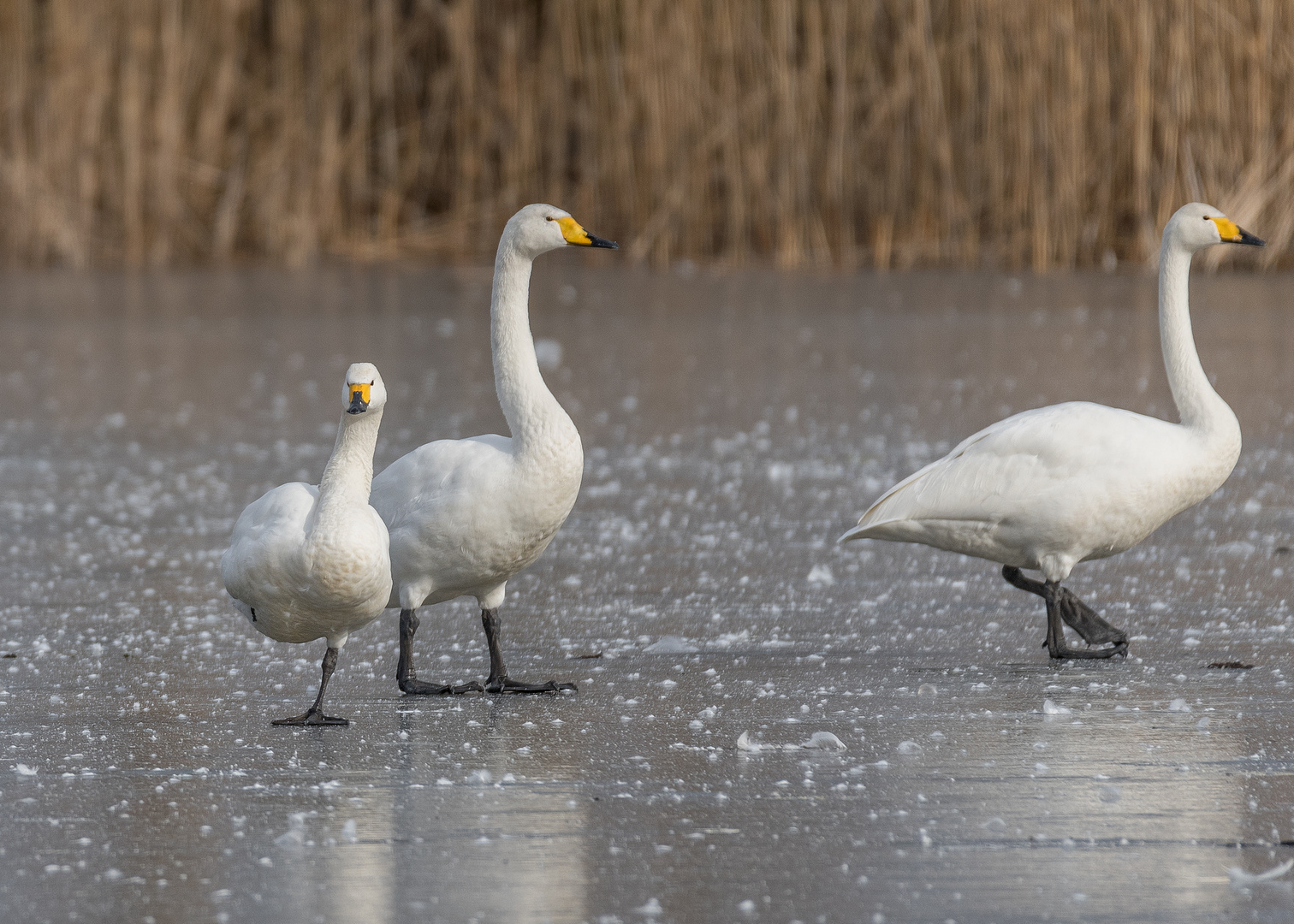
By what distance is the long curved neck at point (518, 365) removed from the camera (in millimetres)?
4645

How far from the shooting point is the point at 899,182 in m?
16.4

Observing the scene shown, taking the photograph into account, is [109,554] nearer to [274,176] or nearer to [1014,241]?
[1014,241]

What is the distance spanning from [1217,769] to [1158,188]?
12.2m

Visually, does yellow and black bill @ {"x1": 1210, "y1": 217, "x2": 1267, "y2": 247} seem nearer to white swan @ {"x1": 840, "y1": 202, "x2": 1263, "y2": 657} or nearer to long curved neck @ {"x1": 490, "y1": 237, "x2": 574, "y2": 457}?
white swan @ {"x1": 840, "y1": 202, "x2": 1263, "y2": 657}

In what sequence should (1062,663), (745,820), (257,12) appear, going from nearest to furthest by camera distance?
1. (745,820)
2. (1062,663)
3. (257,12)

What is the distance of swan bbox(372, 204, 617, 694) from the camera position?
14.9ft

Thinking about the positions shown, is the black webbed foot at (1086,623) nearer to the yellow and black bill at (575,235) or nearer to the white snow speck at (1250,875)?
the yellow and black bill at (575,235)

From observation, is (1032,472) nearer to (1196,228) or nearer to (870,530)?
(870,530)

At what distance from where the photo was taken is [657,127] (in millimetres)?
16422

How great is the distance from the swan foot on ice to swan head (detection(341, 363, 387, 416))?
71.0 inches

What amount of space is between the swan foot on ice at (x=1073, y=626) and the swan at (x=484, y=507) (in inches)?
50.3

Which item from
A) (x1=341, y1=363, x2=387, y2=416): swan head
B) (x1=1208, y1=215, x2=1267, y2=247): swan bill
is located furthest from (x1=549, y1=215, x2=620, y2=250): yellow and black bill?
(x1=1208, y1=215, x2=1267, y2=247): swan bill

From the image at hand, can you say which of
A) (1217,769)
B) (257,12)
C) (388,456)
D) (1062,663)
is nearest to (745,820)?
(1217,769)

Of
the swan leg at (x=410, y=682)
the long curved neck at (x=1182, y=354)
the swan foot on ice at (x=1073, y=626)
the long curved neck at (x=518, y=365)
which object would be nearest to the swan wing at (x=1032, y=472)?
the long curved neck at (x=1182, y=354)
